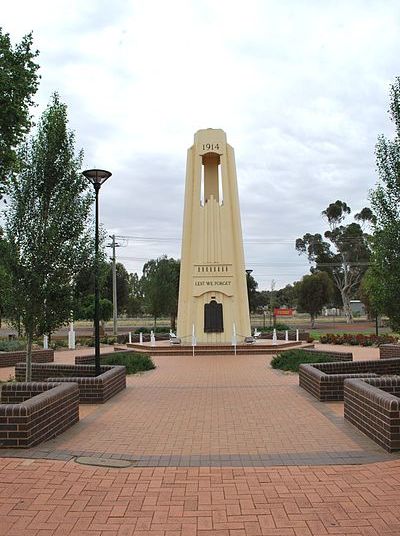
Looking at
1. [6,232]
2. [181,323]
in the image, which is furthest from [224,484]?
[181,323]

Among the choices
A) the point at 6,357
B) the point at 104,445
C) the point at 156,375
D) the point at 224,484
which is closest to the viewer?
the point at 224,484

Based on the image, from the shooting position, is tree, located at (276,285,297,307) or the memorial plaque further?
tree, located at (276,285,297,307)

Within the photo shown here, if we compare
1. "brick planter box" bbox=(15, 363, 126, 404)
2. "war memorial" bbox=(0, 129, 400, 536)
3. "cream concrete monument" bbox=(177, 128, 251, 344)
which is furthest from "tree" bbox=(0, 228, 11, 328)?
"cream concrete monument" bbox=(177, 128, 251, 344)

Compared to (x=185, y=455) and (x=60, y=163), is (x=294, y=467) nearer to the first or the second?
(x=185, y=455)

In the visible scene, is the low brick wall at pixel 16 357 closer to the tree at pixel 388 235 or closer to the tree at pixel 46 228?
the tree at pixel 46 228

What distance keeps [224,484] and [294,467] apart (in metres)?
0.99

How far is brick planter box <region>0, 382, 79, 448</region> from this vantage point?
6.55 metres

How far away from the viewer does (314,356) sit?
1596cm

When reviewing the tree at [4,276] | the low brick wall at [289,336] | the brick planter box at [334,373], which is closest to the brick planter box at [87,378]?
the tree at [4,276]

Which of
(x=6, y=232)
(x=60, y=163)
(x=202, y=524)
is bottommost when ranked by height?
(x=202, y=524)

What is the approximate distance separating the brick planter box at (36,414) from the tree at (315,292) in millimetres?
A: 52540

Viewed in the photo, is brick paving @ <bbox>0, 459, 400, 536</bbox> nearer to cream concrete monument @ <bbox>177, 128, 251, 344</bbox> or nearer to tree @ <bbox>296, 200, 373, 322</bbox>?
cream concrete monument @ <bbox>177, 128, 251, 344</bbox>

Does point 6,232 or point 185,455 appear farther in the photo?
point 6,232

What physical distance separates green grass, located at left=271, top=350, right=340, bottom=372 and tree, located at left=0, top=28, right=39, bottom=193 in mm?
9448
